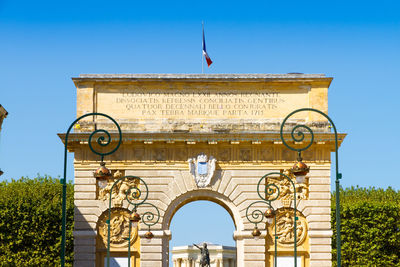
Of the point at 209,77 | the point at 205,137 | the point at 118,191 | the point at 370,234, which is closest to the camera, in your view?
the point at 205,137

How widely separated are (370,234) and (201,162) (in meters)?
11.2

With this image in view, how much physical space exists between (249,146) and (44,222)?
40.7 feet

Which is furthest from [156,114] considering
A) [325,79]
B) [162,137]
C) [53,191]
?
[53,191]

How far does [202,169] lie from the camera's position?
4322cm

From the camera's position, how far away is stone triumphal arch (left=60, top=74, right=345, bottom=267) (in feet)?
141

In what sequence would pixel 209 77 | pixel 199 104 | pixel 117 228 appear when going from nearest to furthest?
pixel 117 228, pixel 209 77, pixel 199 104

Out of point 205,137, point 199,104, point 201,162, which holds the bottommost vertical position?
point 201,162

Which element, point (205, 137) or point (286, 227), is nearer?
point (205, 137)

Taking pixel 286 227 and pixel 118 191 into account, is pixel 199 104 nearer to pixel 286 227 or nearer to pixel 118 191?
pixel 118 191

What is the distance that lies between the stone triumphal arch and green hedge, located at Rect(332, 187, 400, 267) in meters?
5.56

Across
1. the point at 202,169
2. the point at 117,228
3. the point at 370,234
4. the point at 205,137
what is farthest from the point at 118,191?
the point at 370,234

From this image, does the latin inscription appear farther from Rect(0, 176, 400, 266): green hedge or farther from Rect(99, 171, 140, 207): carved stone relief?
Rect(0, 176, 400, 266): green hedge

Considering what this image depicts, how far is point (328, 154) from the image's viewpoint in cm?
4334

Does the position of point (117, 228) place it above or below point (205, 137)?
below
